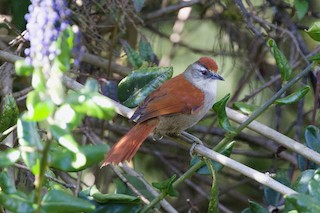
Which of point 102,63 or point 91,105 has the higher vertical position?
point 91,105

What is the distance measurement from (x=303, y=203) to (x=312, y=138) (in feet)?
3.69

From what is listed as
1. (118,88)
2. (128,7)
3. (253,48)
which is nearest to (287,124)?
(253,48)

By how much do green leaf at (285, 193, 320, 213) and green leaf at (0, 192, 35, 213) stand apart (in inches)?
29.3

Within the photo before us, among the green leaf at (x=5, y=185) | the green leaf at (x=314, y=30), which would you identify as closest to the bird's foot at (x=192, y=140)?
the green leaf at (x=314, y=30)

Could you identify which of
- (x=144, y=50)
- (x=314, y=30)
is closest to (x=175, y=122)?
(x=144, y=50)

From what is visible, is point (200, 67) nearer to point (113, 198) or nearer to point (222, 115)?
point (222, 115)

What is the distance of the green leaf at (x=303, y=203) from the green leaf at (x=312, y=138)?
1.02 m

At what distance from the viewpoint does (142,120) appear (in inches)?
135

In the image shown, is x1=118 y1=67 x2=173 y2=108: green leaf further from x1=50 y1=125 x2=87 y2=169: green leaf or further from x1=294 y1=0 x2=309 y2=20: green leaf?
x1=50 y1=125 x2=87 y2=169: green leaf

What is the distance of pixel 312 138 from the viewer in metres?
3.24

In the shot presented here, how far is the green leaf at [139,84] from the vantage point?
330 cm

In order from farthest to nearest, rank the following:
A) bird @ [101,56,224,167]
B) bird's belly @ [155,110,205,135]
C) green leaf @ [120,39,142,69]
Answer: green leaf @ [120,39,142,69] → bird's belly @ [155,110,205,135] → bird @ [101,56,224,167]

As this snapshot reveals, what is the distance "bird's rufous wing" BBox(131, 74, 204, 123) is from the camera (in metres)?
3.56

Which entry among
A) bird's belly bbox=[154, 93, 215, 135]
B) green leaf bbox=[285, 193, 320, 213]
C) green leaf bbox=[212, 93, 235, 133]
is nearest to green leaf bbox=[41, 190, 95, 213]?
green leaf bbox=[285, 193, 320, 213]
